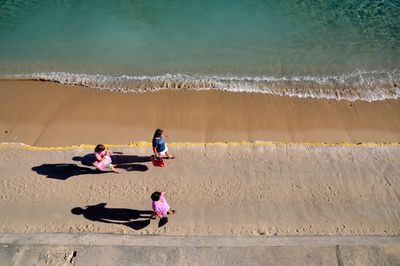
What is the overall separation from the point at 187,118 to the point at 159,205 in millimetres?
3702

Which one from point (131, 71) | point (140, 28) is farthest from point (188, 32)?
point (131, 71)

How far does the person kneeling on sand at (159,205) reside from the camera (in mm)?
8492

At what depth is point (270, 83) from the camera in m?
13.3

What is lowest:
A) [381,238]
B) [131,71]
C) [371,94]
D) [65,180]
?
[381,238]

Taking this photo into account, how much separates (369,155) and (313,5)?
8235mm

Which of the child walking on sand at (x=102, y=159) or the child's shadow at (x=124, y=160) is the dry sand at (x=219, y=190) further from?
the child walking on sand at (x=102, y=159)

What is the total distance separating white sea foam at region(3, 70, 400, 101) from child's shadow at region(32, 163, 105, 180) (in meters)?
3.71

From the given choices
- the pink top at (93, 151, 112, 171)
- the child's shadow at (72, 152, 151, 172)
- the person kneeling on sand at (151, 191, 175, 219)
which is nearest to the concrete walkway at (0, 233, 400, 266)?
the person kneeling on sand at (151, 191, 175, 219)

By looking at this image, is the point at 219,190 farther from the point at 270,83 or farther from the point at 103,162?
the point at 270,83

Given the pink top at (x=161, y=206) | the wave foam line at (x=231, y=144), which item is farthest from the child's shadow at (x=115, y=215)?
the wave foam line at (x=231, y=144)

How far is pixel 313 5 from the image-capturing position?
648 inches

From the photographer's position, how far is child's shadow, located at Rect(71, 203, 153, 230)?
9.12 m

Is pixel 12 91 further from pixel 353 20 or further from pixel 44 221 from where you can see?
pixel 353 20

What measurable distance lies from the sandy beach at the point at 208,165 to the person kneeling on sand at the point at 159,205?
0.94 ft
